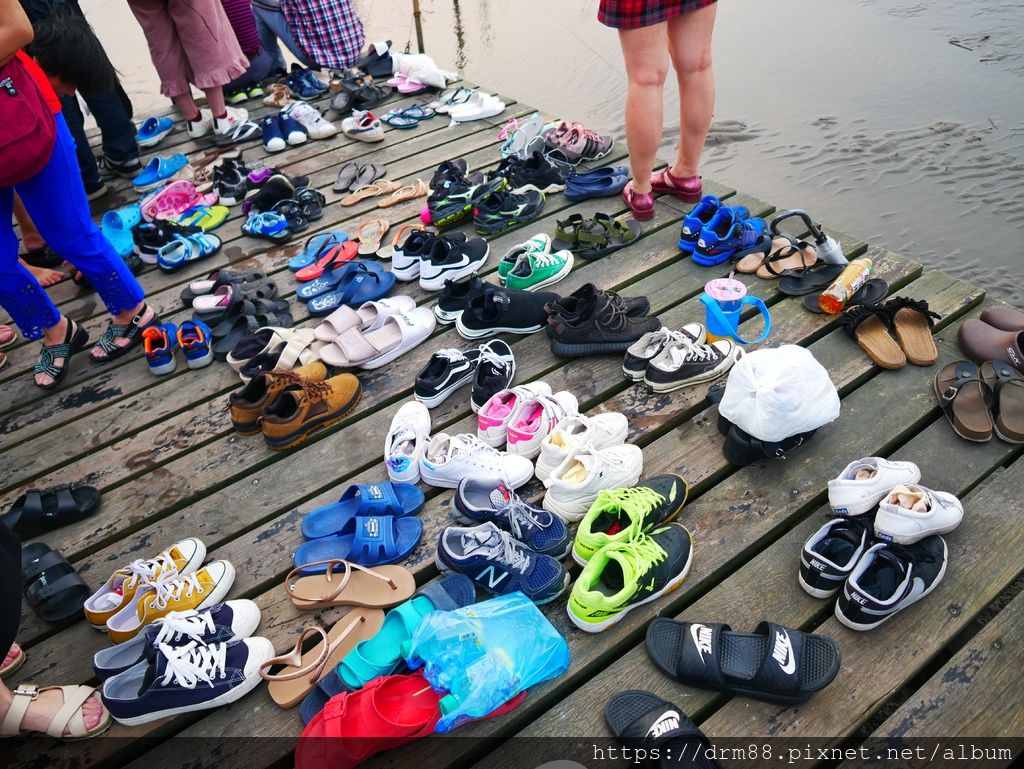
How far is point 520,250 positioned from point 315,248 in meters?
1.16

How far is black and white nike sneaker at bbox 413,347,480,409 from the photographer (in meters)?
2.62

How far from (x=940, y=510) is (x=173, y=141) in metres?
5.34

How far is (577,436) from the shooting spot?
2285 mm

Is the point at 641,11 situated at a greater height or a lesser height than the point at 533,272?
greater

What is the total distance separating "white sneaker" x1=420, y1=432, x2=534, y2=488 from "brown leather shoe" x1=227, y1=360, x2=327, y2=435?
27.3 inches

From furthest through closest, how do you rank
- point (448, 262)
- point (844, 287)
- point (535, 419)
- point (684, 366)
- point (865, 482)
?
point (448, 262) < point (844, 287) < point (684, 366) < point (535, 419) < point (865, 482)

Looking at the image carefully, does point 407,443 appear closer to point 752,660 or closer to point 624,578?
point 624,578

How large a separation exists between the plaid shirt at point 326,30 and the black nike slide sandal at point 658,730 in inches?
208

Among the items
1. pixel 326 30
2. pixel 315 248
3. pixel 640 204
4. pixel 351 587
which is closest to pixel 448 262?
pixel 315 248

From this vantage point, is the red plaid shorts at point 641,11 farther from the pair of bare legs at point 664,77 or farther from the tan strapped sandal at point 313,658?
the tan strapped sandal at point 313,658

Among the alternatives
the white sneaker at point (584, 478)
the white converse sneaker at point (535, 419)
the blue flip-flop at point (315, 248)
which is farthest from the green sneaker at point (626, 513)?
the blue flip-flop at point (315, 248)

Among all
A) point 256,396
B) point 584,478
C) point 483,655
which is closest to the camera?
point 483,655

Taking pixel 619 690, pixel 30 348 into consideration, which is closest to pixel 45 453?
pixel 30 348

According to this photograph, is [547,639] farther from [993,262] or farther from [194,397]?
[993,262]
